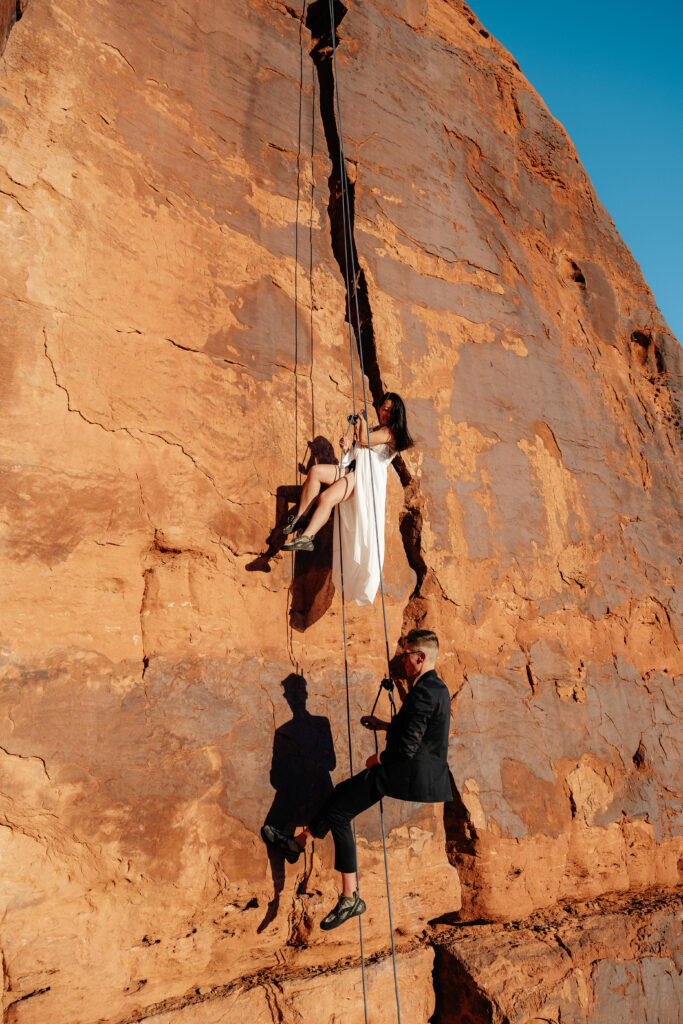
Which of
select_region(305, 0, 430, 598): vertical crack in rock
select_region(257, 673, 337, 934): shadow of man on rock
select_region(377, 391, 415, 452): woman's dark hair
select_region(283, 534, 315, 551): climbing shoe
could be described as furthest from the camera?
select_region(305, 0, 430, 598): vertical crack in rock

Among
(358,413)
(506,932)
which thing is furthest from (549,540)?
(506,932)

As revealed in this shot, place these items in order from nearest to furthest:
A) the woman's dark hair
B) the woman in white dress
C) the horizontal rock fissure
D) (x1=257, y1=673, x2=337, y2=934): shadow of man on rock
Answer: the horizontal rock fissure < (x1=257, y1=673, x2=337, y2=934): shadow of man on rock < the woman in white dress < the woman's dark hair

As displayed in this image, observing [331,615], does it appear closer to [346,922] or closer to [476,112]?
[346,922]

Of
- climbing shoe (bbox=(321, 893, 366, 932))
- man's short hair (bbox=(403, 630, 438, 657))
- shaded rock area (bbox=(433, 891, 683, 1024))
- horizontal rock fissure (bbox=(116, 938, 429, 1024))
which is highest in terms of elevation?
man's short hair (bbox=(403, 630, 438, 657))

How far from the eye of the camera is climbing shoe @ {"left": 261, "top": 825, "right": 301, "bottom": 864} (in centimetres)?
340

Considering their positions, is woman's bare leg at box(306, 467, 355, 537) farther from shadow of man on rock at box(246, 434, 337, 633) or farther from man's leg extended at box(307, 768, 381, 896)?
man's leg extended at box(307, 768, 381, 896)

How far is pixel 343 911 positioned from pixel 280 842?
420mm

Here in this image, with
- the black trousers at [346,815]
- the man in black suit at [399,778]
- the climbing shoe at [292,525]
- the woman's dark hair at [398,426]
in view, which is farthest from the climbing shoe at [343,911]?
the woman's dark hair at [398,426]

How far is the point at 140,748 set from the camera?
319cm

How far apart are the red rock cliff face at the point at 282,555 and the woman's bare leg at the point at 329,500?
29cm

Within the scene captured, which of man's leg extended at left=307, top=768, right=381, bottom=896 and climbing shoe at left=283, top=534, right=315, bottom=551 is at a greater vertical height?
climbing shoe at left=283, top=534, right=315, bottom=551

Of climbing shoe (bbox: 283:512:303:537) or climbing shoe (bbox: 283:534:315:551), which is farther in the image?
climbing shoe (bbox: 283:512:303:537)

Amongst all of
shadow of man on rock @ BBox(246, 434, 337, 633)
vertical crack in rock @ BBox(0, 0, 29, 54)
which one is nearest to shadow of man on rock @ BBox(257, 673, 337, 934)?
shadow of man on rock @ BBox(246, 434, 337, 633)

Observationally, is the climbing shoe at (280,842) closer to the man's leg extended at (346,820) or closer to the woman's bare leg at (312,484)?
the man's leg extended at (346,820)
